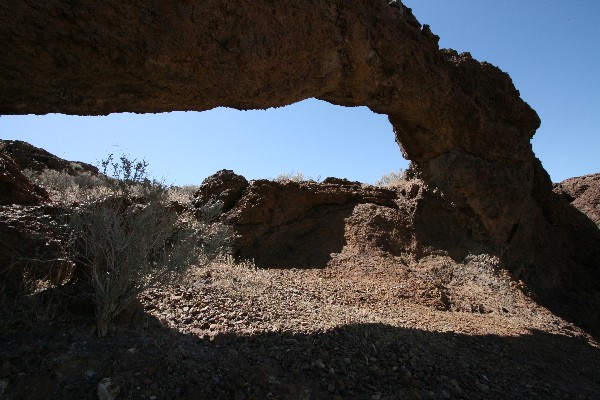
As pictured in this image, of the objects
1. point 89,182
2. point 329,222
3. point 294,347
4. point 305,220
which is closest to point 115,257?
point 294,347

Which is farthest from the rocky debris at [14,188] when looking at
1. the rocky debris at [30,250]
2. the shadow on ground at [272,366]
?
the shadow on ground at [272,366]

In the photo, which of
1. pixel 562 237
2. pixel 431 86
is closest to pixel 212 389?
pixel 431 86

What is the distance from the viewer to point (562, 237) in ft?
34.2

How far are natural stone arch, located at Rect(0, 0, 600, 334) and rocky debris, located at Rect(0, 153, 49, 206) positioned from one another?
0.94 metres

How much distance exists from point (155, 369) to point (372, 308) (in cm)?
381

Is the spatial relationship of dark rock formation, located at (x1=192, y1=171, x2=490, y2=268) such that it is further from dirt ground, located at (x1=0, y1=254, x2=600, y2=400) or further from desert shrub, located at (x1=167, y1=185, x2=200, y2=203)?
dirt ground, located at (x1=0, y1=254, x2=600, y2=400)

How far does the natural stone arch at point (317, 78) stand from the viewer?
438 cm

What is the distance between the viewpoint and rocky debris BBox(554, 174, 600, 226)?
14422mm

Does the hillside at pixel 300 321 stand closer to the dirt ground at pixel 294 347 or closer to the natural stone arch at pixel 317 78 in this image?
the dirt ground at pixel 294 347

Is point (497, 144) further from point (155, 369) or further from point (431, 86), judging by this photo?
point (155, 369)

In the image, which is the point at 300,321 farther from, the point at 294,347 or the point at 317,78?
the point at 317,78

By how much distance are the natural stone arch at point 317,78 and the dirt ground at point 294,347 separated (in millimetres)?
2270

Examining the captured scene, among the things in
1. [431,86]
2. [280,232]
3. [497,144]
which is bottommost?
[280,232]

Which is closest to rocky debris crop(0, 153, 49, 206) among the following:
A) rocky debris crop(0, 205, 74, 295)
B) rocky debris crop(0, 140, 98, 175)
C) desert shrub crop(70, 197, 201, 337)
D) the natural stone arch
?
rocky debris crop(0, 205, 74, 295)
